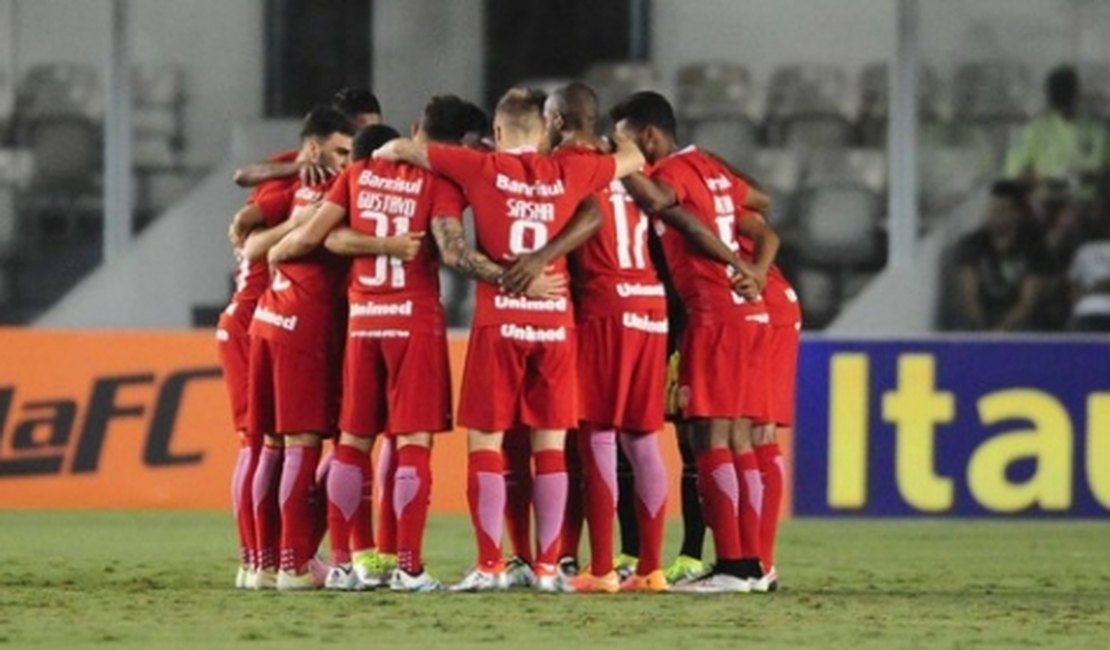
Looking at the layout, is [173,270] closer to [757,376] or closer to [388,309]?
[757,376]

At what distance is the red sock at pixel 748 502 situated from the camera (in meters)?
12.0

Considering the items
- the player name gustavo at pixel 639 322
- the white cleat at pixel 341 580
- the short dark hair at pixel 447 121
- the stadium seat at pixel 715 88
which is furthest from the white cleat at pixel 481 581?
the stadium seat at pixel 715 88

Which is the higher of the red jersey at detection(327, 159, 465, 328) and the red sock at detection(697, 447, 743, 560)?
the red jersey at detection(327, 159, 465, 328)

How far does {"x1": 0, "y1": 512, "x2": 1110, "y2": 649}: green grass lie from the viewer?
997 centimetres

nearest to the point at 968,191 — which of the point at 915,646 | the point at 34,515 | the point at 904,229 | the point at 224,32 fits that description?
the point at 904,229

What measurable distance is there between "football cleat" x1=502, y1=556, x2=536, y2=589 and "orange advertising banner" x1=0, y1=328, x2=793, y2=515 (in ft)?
16.9

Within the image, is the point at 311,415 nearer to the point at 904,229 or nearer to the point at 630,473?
the point at 630,473

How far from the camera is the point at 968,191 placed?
1875 centimetres

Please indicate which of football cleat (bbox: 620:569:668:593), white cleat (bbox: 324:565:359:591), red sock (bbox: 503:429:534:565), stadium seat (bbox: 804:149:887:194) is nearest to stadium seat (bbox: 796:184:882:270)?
stadium seat (bbox: 804:149:887:194)

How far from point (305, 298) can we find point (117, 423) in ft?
18.4

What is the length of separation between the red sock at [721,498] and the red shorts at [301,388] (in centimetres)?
130

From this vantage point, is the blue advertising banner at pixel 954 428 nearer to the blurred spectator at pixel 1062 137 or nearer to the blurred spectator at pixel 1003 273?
the blurred spectator at pixel 1003 273

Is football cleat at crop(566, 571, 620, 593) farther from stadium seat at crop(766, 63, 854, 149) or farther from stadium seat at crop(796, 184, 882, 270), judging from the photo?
stadium seat at crop(766, 63, 854, 149)

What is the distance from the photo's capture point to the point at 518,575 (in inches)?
468
